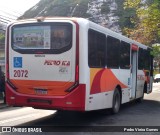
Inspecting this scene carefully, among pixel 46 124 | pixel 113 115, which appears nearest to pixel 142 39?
pixel 113 115

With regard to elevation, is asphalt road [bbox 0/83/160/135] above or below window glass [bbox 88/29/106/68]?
below

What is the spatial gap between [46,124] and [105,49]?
312 cm

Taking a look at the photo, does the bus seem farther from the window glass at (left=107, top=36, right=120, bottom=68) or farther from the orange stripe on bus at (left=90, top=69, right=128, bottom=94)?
the window glass at (left=107, top=36, right=120, bottom=68)

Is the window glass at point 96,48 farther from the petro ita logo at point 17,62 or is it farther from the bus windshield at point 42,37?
the petro ita logo at point 17,62

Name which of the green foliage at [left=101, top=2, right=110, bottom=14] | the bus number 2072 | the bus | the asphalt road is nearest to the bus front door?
the asphalt road

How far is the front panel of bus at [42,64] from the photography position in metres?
11.1

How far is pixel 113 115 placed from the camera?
1406 cm

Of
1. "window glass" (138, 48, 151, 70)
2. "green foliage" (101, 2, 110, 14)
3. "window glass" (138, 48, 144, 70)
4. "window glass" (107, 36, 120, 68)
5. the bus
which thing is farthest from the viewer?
"green foliage" (101, 2, 110, 14)

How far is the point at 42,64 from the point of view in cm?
1140

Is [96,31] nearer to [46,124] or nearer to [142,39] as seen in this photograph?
[46,124]

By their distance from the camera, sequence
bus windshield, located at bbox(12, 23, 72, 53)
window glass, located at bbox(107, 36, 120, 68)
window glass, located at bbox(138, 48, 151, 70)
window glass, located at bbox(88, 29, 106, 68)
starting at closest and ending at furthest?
bus windshield, located at bbox(12, 23, 72, 53)
window glass, located at bbox(88, 29, 106, 68)
window glass, located at bbox(107, 36, 120, 68)
window glass, located at bbox(138, 48, 151, 70)

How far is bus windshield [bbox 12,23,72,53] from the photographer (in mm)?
11234

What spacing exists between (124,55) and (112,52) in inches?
72.7

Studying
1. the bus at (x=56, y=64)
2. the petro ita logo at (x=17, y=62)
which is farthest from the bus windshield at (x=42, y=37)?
the petro ita logo at (x=17, y=62)
